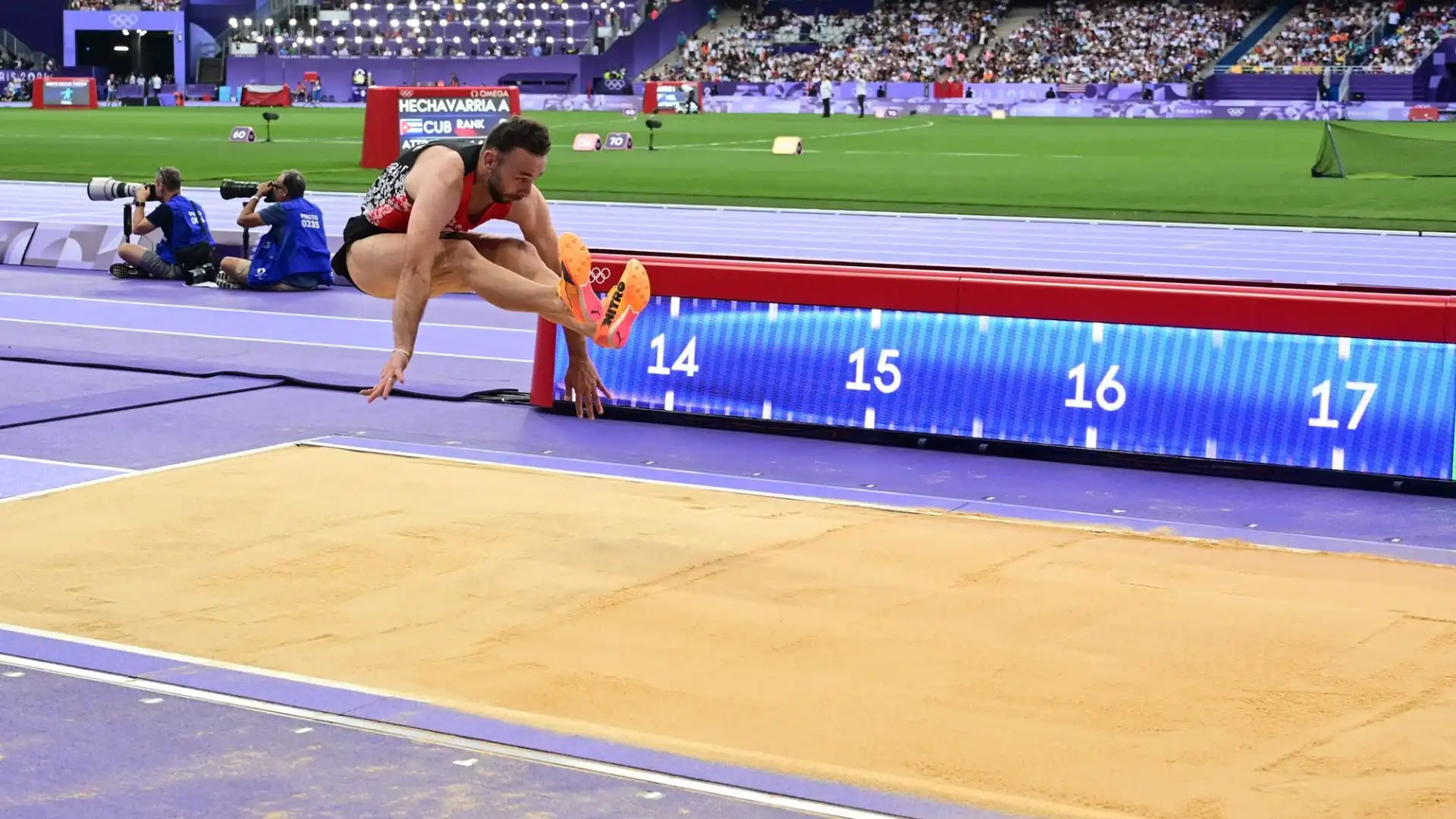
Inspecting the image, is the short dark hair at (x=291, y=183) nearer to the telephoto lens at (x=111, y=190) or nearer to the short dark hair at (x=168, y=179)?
the short dark hair at (x=168, y=179)

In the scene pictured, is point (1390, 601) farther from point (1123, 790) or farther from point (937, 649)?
→ point (1123, 790)

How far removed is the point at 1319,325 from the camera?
8.90 m

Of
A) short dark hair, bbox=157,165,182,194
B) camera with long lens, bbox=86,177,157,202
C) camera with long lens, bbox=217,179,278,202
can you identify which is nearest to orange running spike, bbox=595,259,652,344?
camera with long lens, bbox=217,179,278,202

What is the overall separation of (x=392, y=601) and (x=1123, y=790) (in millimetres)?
2805

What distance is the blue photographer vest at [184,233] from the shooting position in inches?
655

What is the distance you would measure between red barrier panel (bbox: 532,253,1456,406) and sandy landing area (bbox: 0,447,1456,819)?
1.95m

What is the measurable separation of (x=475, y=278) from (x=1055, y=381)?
128 inches

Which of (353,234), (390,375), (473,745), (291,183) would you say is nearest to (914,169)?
(291,183)

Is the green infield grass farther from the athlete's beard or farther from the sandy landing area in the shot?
the athlete's beard

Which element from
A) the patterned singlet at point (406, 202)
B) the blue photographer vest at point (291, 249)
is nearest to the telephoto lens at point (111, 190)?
the blue photographer vest at point (291, 249)

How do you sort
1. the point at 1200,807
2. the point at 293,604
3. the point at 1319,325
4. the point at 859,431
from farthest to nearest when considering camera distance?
the point at 859,431 < the point at 1319,325 < the point at 293,604 < the point at 1200,807

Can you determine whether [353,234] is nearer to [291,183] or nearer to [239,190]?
[239,190]

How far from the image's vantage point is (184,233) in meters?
16.8

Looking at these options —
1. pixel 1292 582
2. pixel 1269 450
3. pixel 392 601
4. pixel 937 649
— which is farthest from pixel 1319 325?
pixel 392 601
